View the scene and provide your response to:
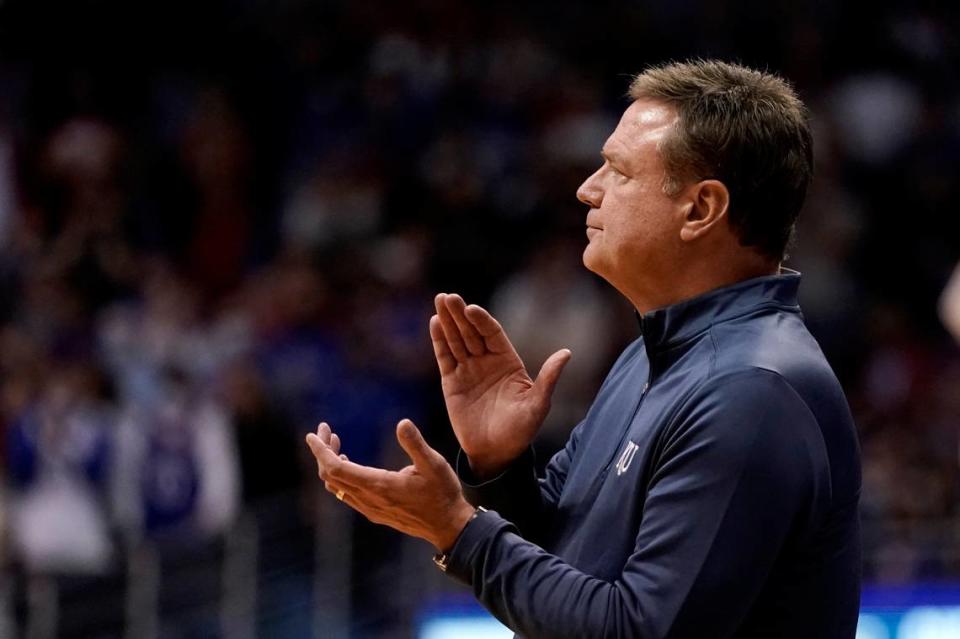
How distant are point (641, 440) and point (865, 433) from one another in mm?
5034

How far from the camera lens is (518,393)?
290 cm

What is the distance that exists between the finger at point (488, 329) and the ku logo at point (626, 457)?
1.06 feet

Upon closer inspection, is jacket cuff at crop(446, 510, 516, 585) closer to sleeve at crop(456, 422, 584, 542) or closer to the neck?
sleeve at crop(456, 422, 584, 542)

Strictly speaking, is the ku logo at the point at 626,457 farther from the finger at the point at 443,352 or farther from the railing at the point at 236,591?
the railing at the point at 236,591

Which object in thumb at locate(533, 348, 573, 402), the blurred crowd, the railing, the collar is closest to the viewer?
the collar

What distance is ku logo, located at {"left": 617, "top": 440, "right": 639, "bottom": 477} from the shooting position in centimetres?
262

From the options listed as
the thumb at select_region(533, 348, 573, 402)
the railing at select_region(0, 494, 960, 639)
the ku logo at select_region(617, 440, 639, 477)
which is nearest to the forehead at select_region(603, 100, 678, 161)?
the thumb at select_region(533, 348, 573, 402)

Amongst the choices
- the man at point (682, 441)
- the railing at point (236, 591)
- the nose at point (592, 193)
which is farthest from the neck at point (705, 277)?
the railing at point (236, 591)

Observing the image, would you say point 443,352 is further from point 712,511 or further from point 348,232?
point 348,232

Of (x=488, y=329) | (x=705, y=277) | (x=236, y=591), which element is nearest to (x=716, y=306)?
(x=705, y=277)

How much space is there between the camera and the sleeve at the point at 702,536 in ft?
7.86

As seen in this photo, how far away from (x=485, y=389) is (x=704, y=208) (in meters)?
0.54

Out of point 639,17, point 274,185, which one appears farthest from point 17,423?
point 639,17

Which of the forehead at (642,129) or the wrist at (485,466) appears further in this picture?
the wrist at (485,466)
